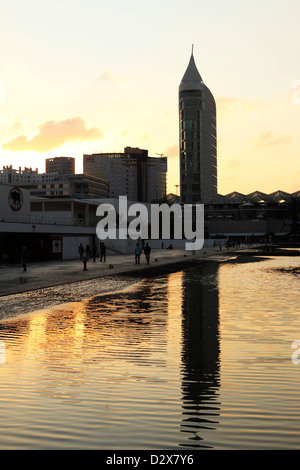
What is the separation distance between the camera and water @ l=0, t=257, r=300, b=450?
6.29 m

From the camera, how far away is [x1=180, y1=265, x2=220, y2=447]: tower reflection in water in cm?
666

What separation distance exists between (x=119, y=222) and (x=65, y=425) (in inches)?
3647

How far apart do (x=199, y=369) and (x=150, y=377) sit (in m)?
1.07

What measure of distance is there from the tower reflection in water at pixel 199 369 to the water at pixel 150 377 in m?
0.02

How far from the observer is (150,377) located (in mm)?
8930

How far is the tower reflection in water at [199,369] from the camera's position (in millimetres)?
6656

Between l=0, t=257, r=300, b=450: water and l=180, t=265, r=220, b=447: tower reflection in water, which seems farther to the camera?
l=180, t=265, r=220, b=447: tower reflection in water

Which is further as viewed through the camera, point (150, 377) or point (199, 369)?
point (199, 369)

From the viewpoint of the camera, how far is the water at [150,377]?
20.6 ft

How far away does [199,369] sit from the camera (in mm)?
9531

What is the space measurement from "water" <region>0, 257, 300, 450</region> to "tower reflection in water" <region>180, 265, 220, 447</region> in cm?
2

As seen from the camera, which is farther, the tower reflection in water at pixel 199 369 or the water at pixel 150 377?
the tower reflection in water at pixel 199 369
